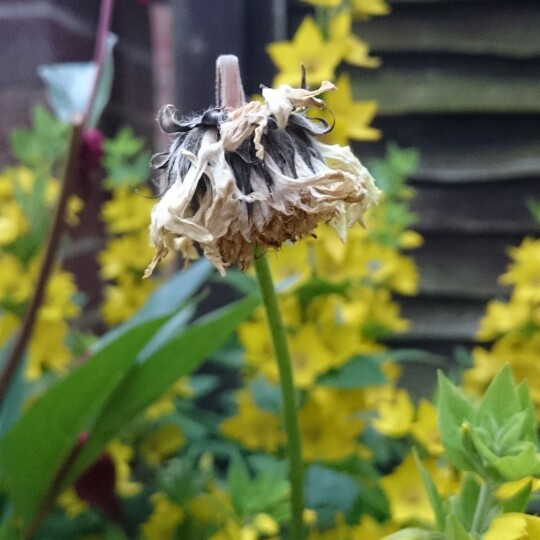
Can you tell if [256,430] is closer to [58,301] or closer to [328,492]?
[328,492]

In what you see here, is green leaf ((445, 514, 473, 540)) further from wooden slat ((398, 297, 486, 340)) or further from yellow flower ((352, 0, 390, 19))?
wooden slat ((398, 297, 486, 340))

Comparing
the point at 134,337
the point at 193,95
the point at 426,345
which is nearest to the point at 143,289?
the point at 193,95

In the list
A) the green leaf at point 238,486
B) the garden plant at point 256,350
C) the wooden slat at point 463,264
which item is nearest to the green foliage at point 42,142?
the garden plant at point 256,350

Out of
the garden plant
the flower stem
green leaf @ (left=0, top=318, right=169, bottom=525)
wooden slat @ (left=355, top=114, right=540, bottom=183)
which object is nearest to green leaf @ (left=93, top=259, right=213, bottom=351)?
the garden plant

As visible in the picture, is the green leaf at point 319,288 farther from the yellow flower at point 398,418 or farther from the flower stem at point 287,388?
the flower stem at point 287,388

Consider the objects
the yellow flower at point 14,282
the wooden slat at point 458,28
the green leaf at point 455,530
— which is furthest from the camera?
the wooden slat at point 458,28

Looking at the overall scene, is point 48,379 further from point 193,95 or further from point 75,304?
point 193,95

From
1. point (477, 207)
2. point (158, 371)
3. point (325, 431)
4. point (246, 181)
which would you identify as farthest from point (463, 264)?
point (246, 181)
